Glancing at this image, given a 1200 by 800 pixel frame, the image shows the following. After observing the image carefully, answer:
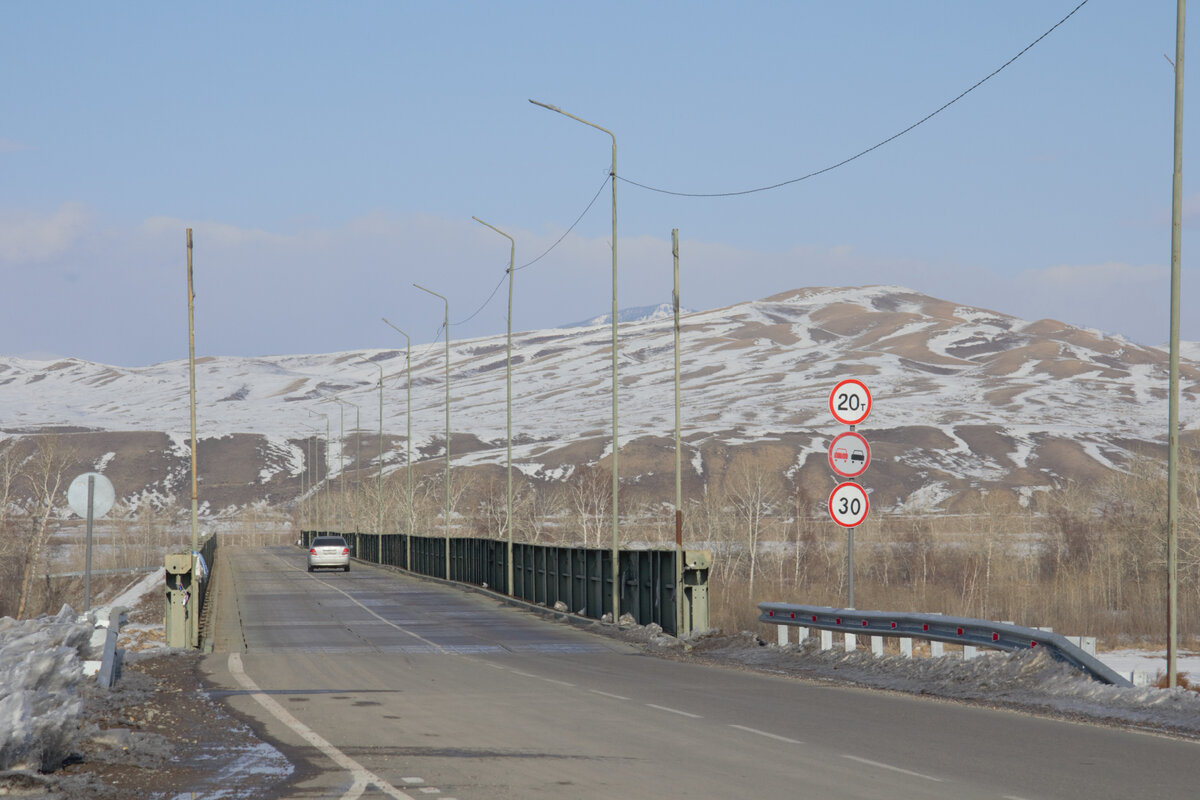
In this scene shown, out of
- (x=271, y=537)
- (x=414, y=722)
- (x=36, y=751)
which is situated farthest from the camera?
(x=271, y=537)

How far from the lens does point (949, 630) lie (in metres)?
20.5

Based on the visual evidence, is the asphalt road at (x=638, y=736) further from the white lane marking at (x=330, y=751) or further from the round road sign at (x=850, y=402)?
the round road sign at (x=850, y=402)

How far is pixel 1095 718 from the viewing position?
1579 centimetres

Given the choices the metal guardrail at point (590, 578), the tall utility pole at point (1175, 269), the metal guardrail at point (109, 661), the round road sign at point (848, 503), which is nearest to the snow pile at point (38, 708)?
the metal guardrail at point (109, 661)

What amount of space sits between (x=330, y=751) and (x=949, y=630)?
10606mm

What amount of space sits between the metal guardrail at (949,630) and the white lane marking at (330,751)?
30.4 feet

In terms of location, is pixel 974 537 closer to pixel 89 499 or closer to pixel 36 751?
pixel 89 499

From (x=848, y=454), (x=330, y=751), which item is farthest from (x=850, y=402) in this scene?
(x=330, y=751)

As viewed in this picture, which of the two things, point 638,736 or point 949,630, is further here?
point 949,630

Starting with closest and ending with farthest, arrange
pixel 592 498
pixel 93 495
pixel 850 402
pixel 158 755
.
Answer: pixel 158 755, pixel 850 402, pixel 93 495, pixel 592 498

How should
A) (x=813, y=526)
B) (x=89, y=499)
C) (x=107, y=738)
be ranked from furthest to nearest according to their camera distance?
(x=813, y=526) → (x=89, y=499) → (x=107, y=738)

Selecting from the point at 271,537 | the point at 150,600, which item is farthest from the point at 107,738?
the point at 271,537

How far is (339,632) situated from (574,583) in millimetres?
7051

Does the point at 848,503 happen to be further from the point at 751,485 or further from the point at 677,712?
the point at 751,485
